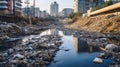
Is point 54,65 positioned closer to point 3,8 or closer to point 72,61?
point 72,61

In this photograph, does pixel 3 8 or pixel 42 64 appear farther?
pixel 3 8

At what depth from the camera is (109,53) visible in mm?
13109

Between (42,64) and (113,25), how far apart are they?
96.4 ft

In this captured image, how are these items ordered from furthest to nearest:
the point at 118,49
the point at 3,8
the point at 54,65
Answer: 1. the point at 3,8
2. the point at 118,49
3. the point at 54,65

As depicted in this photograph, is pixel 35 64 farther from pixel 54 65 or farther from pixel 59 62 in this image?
pixel 59 62

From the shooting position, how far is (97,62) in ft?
37.4

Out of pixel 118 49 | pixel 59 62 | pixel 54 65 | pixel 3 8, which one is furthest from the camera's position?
pixel 3 8

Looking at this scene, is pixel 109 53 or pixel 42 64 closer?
pixel 42 64

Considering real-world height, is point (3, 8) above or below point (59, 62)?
above

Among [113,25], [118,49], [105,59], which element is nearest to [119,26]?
[113,25]

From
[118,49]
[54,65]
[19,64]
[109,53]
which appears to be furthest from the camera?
[118,49]

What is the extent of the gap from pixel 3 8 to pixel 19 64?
77692 millimetres

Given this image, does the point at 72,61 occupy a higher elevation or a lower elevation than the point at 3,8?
lower

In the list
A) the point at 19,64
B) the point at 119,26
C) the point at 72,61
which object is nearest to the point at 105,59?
the point at 72,61
